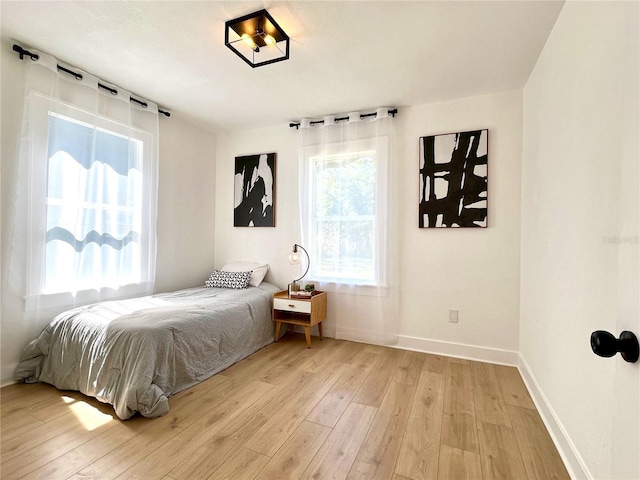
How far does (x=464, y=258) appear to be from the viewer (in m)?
2.94

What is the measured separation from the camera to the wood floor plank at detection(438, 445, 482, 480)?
1461mm

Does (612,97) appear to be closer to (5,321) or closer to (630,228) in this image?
(630,228)

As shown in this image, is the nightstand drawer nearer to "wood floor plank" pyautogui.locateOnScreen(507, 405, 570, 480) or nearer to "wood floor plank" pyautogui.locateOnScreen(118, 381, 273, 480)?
"wood floor plank" pyautogui.locateOnScreen(118, 381, 273, 480)

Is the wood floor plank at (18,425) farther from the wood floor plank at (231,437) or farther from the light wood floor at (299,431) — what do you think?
the wood floor plank at (231,437)

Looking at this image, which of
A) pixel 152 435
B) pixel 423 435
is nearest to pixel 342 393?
pixel 423 435

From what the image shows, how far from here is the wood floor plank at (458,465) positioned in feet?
4.79

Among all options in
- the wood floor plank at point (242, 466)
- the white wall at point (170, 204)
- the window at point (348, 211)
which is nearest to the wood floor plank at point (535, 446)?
the wood floor plank at point (242, 466)

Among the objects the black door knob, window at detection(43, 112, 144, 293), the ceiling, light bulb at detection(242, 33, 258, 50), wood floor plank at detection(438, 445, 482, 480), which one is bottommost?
wood floor plank at detection(438, 445, 482, 480)

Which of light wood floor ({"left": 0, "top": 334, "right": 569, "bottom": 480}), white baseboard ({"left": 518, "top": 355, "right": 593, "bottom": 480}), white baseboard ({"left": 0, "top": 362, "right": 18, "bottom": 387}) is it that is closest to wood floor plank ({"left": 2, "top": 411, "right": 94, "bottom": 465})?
light wood floor ({"left": 0, "top": 334, "right": 569, "bottom": 480})

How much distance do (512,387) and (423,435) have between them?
1.08 m

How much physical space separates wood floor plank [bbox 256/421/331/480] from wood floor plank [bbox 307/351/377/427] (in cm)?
9

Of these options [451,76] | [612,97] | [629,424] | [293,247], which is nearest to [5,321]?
[293,247]

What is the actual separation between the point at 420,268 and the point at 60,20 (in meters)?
3.50

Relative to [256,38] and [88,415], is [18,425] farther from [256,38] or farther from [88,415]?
[256,38]
